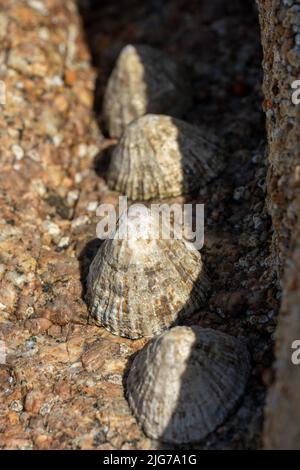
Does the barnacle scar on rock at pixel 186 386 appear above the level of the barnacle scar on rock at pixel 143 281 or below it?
below

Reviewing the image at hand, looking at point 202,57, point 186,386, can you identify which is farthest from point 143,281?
point 202,57

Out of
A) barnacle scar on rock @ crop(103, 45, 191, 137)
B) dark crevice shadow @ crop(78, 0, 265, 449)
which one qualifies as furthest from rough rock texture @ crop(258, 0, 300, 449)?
barnacle scar on rock @ crop(103, 45, 191, 137)

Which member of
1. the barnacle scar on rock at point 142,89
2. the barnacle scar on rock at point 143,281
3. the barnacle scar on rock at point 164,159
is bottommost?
the barnacle scar on rock at point 143,281

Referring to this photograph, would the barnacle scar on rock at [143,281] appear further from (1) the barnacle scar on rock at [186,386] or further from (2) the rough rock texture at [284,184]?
(2) the rough rock texture at [284,184]

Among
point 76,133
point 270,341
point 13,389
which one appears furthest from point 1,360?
point 76,133

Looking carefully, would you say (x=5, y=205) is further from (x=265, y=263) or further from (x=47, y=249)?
(x=265, y=263)

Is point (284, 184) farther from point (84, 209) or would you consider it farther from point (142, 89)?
point (142, 89)

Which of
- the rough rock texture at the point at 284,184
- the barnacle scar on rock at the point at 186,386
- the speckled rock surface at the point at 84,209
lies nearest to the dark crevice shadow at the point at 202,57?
the speckled rock surface at the point at 84,209
